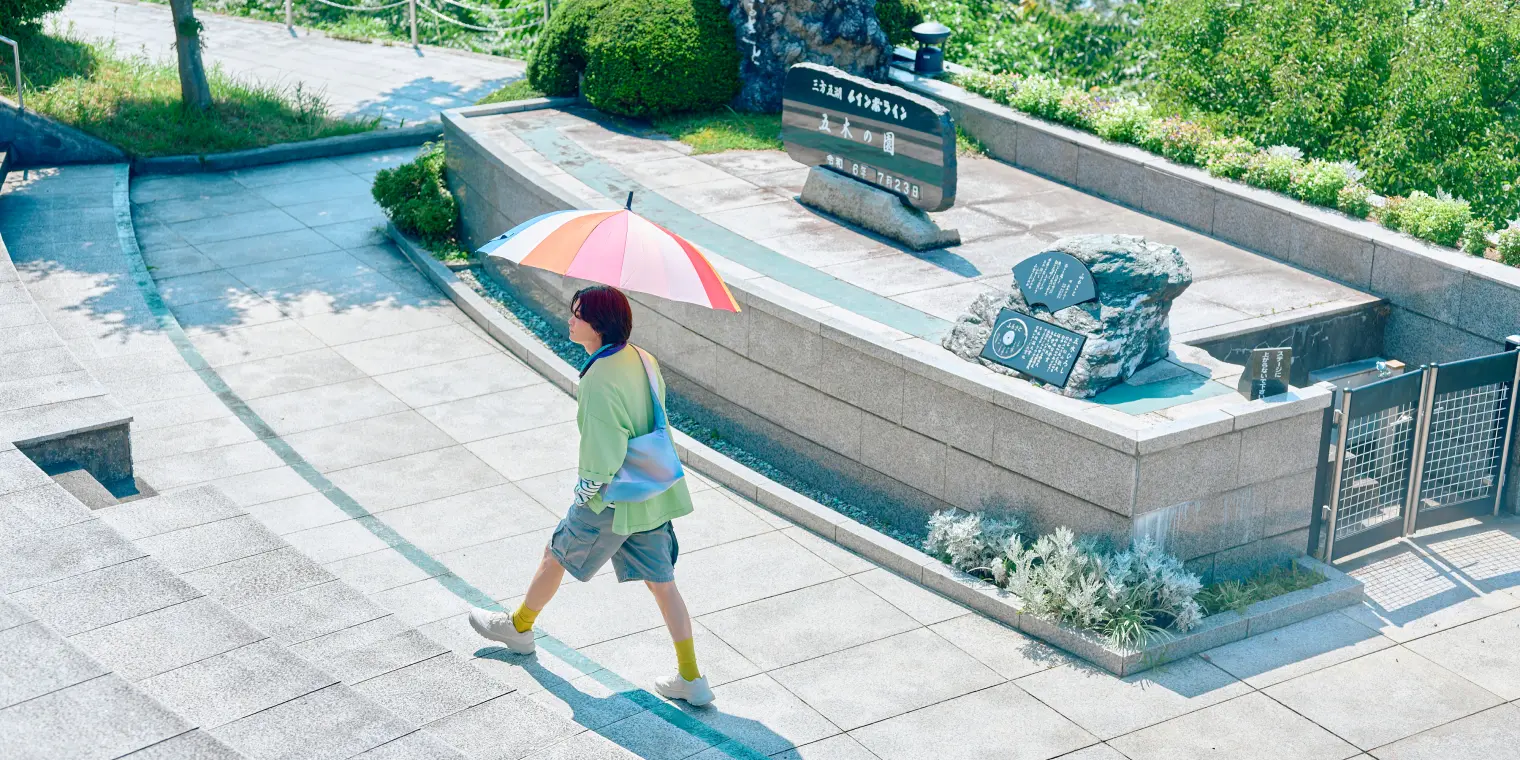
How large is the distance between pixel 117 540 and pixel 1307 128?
10.6 m

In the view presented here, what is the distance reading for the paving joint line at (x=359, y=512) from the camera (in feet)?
24.8

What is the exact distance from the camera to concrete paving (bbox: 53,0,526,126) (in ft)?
68.2

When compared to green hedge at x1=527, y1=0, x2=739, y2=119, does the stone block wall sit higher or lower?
lower

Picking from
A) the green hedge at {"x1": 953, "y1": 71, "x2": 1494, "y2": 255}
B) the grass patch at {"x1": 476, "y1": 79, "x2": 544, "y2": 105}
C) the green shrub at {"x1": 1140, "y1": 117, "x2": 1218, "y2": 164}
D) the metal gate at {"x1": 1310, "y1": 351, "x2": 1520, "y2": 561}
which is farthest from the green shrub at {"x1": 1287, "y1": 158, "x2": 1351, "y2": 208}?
the grass patch at {"x1": 476, "y1": 79, "x2": 544, "y2": 105}

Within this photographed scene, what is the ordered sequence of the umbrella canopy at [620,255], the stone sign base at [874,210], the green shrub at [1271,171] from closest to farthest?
the umbrella canopy at [620,255], the stone sign base at [874,210], the green shrub at [1271,171]

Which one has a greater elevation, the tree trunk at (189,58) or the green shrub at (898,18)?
the green shrub at (898,18)

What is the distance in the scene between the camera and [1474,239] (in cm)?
1101

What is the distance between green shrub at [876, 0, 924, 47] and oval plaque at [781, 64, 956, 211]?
12.9 feet

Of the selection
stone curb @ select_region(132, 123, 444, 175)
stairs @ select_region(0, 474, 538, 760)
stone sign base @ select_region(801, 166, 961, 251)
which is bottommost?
stairs @ select_region(0, 474, 538, 760)

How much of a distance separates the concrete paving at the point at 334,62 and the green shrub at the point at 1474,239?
42.8 feet

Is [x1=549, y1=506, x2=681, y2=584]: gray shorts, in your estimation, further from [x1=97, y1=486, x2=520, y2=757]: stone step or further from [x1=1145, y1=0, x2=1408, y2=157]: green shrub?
[x1=1145, y1=0, x2=1408, y2=157]: green shrub

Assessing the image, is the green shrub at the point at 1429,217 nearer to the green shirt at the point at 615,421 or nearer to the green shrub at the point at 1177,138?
the green shrub at the point at 1177,138

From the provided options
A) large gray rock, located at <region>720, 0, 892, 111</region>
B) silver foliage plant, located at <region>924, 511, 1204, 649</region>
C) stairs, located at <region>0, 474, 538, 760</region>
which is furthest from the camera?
large gray rock, located at <region>720, 0, 892, 111</region>

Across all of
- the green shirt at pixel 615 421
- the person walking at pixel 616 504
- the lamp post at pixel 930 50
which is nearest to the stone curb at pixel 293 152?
the lamp post at pixel 930 50
